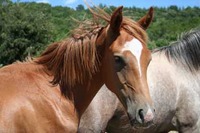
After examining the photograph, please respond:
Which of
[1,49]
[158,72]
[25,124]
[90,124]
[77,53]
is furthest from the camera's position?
[1,49]

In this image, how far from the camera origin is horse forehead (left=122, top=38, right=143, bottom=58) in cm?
333

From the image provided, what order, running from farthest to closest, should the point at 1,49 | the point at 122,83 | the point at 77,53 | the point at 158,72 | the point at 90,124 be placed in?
1. the point at 1,49
2. the point at 158,72
3. the point at 90,124
4. the point at 77,53
5. the point at 122,83

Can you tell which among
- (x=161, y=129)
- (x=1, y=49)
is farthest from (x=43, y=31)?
(x=161, y=129)

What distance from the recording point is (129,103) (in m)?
3.36

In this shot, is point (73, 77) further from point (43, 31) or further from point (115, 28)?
point (43, 31)

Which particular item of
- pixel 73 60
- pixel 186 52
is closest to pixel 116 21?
pixel 73 60

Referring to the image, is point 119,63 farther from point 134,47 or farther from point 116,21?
point 116,21

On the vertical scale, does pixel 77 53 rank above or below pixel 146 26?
below

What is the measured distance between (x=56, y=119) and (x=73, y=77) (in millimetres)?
496

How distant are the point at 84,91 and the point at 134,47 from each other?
2.52ft

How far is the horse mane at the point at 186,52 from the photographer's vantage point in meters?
5.80

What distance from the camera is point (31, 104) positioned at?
3.30 metres

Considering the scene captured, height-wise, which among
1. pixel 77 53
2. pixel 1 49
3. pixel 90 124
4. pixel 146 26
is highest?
pixel 146 26

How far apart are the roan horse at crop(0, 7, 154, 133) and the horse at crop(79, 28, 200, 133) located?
1.42 metres
